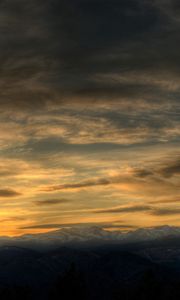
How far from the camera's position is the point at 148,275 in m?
99.0

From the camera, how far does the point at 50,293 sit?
94750 millimetres

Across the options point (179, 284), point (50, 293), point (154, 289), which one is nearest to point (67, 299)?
point (50, 293)

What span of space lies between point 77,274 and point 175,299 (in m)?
19.4

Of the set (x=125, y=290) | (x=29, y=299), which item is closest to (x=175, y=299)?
(x=125, y=290)

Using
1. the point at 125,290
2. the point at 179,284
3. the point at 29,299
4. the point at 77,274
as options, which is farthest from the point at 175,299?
the point at 29,299

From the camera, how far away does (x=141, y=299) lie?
98438mm

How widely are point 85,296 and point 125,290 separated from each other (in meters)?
13.2

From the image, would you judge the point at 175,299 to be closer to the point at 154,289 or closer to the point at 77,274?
the point at 154,289

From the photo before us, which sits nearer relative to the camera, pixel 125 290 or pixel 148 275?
pixel 148 275

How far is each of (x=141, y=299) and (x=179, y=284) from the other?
9226 millimetres

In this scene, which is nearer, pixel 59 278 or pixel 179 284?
pixel 59 278

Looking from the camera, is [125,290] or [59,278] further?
[125,290]

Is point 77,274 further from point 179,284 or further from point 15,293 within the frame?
point 179,284

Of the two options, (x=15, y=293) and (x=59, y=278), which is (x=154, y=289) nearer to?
(x=59, y=278)
